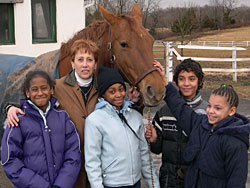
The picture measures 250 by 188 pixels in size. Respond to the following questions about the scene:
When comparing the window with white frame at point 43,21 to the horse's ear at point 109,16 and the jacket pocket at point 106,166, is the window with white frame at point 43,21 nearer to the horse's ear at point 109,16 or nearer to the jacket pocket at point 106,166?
the horse's ear at point 109,16

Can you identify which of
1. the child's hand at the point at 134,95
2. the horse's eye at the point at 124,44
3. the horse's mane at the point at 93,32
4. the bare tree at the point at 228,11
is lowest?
the child's hand at the point at 134,95

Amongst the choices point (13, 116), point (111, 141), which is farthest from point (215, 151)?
point (13, 116)

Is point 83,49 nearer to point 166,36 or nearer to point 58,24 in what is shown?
point 58,24

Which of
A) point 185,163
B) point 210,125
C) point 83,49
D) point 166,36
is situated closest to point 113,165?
point 185,163

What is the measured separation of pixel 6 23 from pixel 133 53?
17.4 feet

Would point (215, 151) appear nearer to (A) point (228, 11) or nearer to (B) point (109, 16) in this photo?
(B) point (109, 16)

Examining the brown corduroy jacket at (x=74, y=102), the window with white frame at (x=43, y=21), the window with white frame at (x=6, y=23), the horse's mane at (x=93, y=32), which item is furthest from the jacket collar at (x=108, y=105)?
the window with white frame at (x=43, y=21)

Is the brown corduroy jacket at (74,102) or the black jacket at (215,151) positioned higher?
the brown corduroy jacket at (74,102)

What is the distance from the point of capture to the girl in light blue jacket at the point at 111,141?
7.05 ft

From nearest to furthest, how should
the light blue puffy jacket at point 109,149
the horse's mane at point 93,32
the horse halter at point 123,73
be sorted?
the light blue puffy jacket at point 109,149 < the horse halter at point 123,73 < the horse's mane at point 93,32

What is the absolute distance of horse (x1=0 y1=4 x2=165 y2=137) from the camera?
2.40 meters

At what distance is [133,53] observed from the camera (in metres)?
2.54

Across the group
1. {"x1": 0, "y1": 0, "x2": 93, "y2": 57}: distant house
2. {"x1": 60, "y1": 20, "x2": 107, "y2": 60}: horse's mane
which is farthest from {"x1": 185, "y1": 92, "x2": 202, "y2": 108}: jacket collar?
{"x1": 0, "y1": 0, "x2": 93, "y2": 57}: distant house

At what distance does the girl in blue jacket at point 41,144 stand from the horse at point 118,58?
665 mm
